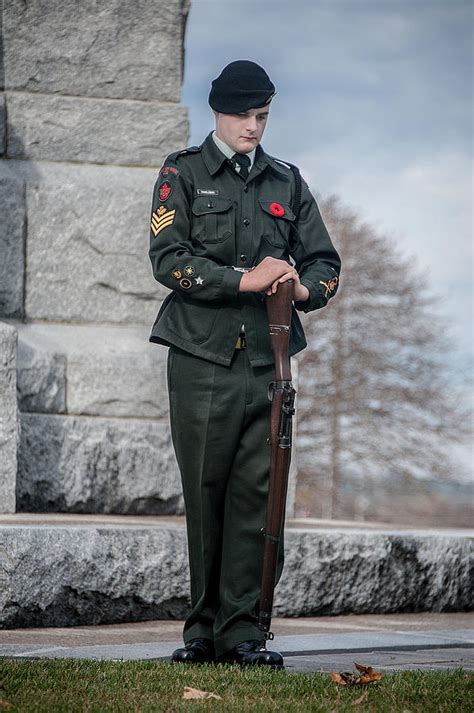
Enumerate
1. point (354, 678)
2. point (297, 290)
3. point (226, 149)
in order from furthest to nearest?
point (226, 149) < point (297, 290) < point (354, 678)

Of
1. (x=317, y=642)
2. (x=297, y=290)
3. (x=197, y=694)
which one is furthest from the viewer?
(x=317, y=642)

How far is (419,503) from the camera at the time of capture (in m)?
22.3

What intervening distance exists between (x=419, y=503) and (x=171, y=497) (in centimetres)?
1650

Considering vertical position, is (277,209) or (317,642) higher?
(277,209)

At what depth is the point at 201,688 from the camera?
134 inches

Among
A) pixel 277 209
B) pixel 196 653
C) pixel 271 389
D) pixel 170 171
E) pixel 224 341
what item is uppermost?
pixel 170 171

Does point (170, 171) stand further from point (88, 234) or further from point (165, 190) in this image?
point (88, 234)

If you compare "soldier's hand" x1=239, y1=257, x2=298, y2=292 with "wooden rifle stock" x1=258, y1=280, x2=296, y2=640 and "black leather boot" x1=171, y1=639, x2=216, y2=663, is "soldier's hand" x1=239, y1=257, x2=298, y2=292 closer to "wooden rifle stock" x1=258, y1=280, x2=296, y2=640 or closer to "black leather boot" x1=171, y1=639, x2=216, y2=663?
"wooden rifle stock" x1=258, y1=280, x2=296, y2=640

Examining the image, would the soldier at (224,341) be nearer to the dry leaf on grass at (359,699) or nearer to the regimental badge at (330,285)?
the regimental badge at (330,285)

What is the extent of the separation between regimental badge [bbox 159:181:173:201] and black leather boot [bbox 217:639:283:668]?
1.44m

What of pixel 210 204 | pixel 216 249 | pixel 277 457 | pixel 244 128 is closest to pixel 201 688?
pixel 277 457

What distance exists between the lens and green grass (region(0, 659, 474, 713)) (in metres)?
3.12

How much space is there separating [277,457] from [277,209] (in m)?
0.83

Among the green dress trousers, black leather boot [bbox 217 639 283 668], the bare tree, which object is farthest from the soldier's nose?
the bare tree
